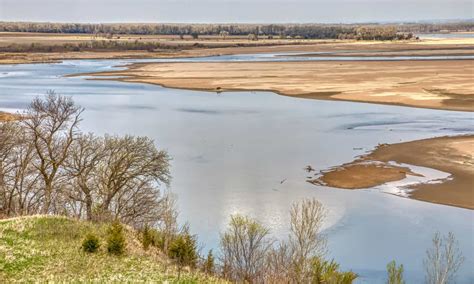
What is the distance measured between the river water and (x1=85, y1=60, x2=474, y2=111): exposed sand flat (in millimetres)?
3293

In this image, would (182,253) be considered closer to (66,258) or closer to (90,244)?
(90,244)

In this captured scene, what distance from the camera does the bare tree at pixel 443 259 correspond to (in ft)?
50.3

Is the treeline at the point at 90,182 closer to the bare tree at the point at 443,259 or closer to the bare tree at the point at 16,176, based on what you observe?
the bare tree at the point at 16,176

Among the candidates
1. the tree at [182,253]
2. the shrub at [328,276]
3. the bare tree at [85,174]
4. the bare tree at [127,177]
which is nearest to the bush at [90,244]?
the tree at [182,253]

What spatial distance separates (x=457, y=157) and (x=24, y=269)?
21.9 metres

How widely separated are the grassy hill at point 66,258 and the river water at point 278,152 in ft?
12.6

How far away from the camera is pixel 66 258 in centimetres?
1476

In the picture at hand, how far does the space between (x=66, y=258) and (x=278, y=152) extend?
17.2 metres

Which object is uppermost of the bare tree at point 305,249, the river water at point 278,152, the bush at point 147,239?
the bare tree at point 305,249

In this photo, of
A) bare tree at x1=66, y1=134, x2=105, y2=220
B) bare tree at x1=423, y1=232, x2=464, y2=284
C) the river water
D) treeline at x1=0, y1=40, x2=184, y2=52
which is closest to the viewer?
bare tree at x1=423, y1=232, x2=464, y2=284

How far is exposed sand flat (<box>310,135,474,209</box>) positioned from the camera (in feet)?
76.9

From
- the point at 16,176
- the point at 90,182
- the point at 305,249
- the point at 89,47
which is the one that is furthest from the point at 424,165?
the point at 89,47

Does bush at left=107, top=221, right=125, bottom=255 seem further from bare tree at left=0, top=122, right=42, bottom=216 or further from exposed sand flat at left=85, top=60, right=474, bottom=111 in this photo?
exposed sand flat at left=85, top=60, right=474, bottom=111

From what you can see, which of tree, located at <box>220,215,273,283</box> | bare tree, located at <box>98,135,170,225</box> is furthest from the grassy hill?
bare tree, located at <box>98,135,170,225</box>
